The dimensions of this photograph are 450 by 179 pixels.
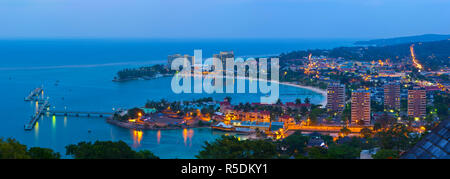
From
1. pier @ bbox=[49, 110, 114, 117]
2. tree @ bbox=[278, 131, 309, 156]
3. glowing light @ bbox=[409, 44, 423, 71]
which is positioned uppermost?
glowing light @ bbox=[409, 44, 423, 71]

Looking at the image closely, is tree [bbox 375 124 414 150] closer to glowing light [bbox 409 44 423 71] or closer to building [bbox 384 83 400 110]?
building [bbox 384 83 400 110]

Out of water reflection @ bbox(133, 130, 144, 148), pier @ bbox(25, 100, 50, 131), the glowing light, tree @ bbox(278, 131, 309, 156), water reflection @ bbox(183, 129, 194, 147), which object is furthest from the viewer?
the glowing light

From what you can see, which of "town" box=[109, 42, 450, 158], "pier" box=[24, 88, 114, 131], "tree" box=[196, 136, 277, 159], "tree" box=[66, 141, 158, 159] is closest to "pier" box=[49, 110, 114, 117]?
"pier" box=[24, 88, 114, 131]

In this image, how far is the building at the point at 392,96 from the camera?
31.9 ft

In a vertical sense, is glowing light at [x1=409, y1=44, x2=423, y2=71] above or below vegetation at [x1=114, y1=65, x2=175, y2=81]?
above

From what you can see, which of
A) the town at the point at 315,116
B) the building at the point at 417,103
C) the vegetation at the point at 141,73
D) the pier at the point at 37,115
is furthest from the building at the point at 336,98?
the vegetation at the point at 141,73

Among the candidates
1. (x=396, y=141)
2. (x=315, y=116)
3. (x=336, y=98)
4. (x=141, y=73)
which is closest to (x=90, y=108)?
(x=315, y=116)

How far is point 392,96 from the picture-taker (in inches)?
388

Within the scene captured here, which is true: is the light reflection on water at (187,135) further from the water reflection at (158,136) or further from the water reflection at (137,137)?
the water reflection at (137,137)

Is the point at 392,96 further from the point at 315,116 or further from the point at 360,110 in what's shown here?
the point at 315,116

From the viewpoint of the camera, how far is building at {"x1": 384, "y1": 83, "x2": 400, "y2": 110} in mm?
9734

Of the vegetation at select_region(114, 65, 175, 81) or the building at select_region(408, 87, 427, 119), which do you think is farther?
the vegetation at select_region(114, 65, 175, 81)
